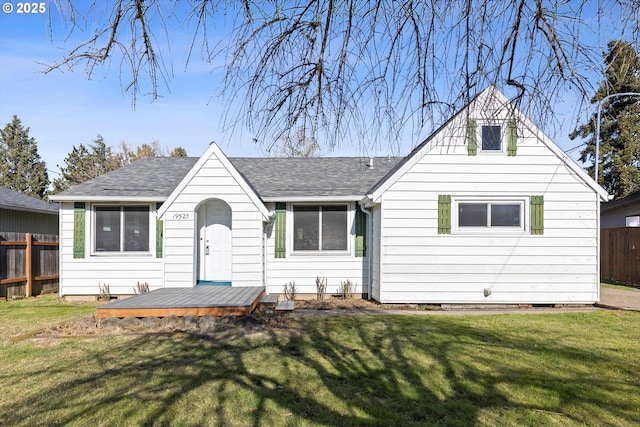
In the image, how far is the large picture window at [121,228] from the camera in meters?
11.1

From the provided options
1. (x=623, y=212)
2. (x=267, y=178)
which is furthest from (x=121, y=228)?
(x=623, y=212)

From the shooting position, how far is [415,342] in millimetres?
6430

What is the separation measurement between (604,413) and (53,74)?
19.0 feet

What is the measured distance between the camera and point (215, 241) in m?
11.4

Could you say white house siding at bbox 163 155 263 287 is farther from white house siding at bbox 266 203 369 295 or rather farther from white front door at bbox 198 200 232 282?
white front door at bbox 198 200 232 282

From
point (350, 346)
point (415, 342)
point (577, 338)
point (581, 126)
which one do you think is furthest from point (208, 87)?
point (577, 338)

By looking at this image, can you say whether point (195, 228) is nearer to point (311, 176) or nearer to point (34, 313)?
point (34, 313)

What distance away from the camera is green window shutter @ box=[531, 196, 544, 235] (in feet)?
32.3

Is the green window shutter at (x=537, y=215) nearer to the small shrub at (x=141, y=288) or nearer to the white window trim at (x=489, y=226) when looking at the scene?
the white window trim at (x=489, y=226)

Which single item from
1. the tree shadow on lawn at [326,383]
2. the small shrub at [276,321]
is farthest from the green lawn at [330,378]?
the small shrub at [276,321]

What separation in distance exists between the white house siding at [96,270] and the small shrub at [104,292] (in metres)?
0.06

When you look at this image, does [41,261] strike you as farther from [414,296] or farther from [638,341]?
[638,341]

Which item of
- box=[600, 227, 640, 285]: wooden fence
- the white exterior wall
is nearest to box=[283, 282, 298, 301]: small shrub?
box=[600, 227, 640, 285]: wooden fence

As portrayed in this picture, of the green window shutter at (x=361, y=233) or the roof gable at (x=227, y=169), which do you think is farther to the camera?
the green window shutter at (x=361, y=233)
